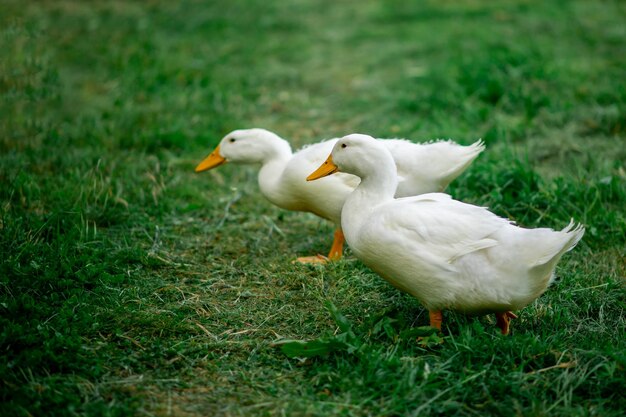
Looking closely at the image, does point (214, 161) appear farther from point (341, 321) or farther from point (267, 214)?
point (341, 321)

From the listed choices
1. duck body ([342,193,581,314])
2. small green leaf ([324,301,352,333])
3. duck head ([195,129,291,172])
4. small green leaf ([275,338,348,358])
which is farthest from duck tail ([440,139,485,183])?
small green leaf ([275,338,348,358])

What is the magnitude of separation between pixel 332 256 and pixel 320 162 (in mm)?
661

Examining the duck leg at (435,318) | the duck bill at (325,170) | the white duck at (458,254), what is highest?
the duck bill at (325,170)

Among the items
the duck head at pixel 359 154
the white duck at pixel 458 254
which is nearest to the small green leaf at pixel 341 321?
the white duck at pixel 458 254

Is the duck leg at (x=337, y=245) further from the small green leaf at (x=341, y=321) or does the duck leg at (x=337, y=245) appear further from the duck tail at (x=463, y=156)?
the small green leaf at (x=341, y=321)

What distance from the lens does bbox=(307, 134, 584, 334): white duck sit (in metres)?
3.37

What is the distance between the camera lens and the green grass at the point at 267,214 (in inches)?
126

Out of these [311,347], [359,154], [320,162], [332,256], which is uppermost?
[359,154]

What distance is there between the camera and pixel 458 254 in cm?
343

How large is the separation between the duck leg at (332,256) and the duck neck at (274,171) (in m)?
0.46

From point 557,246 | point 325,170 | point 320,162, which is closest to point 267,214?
point 320,162

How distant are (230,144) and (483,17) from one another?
6572 mm

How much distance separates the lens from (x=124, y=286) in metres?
4.17

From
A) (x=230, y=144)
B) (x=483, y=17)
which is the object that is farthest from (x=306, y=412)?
(x=483, y=17)
